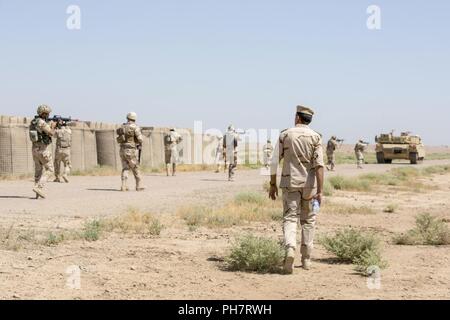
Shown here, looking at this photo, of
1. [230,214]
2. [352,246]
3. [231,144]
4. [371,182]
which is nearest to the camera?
[352,246]

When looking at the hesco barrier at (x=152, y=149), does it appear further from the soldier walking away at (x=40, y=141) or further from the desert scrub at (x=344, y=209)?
the desert scrub at (x=344, y=209)

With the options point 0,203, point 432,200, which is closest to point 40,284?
point 0,203

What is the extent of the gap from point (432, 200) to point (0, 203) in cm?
1117

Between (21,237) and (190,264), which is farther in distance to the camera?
(21,237)

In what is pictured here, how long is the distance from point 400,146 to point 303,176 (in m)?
40.5

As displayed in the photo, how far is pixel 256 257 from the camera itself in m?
6.65

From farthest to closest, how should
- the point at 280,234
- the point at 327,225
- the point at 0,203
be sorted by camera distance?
the point at 0,203 → the point at 327,225 → the point at 280,234

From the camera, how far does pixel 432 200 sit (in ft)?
56.9

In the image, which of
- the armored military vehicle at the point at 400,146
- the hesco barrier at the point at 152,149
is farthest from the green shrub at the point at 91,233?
the armored military vehicle at the point at 400,146

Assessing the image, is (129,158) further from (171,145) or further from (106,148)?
(106,148)

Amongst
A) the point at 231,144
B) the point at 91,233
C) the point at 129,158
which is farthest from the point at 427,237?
the point at 231,144

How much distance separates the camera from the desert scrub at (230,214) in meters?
10.2

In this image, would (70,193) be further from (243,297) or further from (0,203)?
(243,297)

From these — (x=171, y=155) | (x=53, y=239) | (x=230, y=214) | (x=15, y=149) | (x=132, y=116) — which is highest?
(x=132, y=116)
